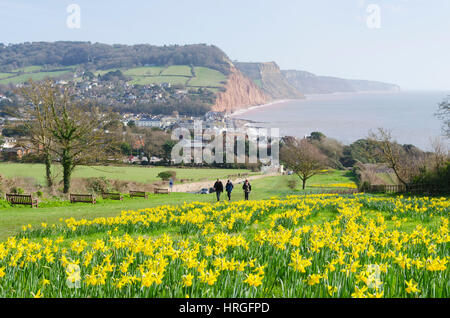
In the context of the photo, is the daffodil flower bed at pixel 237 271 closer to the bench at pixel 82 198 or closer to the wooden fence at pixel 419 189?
the bench at pixel 82 198

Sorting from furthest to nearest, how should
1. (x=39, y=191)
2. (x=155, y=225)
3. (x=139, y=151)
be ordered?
(x=139, y=151), (x=39, y=191), (x=155, y=225)

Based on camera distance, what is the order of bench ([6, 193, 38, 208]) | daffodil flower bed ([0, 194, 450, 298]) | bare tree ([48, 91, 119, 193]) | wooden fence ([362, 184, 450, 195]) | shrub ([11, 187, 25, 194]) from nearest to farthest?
daffodil flower bed ([0, 194, 450, 298]) < bench ([6, 193, 38, 208]) < shrub ([11, 187, 25, 194]) < wooden fence ([362, 184, 450, 195]) < bare tree ([48, 91, 119, 193])

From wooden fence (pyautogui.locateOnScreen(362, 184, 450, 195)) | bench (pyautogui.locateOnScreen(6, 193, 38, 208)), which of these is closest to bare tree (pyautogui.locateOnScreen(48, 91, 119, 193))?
bench (pyautogui.locateOnScreen(6, 193, 38, 208))

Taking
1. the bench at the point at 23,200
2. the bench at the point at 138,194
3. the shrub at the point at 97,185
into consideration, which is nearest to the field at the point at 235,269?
the bench at the point at 23,200

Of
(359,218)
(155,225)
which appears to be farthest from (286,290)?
(359,218)

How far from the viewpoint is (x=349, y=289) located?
13.6 feet

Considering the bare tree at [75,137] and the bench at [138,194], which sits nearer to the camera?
the bare tree at [75,137]

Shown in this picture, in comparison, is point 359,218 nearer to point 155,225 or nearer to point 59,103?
point 155,225

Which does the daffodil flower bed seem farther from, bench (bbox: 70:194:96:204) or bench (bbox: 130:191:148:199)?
bench (bbox: 130:191:148:199)

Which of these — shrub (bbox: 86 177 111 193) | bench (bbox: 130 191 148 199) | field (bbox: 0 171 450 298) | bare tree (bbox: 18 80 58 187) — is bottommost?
bench (bbox: 130 191 148 199)

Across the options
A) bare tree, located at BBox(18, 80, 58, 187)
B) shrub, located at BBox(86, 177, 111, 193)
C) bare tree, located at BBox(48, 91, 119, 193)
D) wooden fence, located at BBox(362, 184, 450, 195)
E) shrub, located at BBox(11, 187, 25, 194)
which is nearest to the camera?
shrub, located at BBox(11, 187, 25, 194)

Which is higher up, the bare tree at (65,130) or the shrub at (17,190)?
the bare tree at (65,130)
